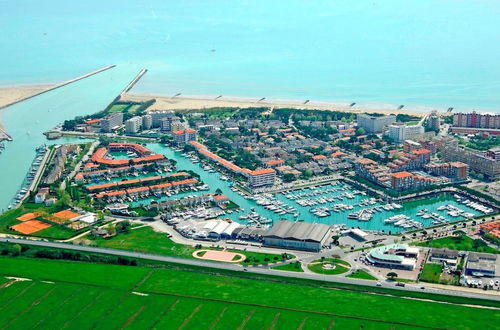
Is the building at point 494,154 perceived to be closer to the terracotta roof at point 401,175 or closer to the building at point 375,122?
the terracotta roof at point 401,175

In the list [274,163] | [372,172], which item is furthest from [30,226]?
[372,172]

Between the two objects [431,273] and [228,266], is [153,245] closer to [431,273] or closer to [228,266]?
[228,266]

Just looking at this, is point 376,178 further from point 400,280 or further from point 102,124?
point 102,124

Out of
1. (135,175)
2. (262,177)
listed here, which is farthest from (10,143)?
(262,177)

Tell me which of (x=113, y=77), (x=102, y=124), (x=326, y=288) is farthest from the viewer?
(x=113, y=77)

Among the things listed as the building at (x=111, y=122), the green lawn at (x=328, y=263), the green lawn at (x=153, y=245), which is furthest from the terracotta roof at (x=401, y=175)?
the building at (x=111, y=122)

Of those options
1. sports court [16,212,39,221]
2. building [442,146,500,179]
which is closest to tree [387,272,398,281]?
building [442,146,500,179]
